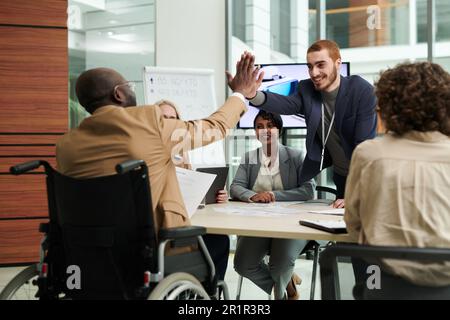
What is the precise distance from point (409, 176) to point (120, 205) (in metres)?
0.86

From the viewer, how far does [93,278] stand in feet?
5.82

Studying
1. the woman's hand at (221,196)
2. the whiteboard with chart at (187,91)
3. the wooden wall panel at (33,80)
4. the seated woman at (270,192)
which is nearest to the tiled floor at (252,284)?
the seated woman at (270,192)

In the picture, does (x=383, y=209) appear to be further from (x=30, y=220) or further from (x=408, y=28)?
(x=408, y=28)

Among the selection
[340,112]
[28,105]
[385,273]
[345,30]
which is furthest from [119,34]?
[385,273]

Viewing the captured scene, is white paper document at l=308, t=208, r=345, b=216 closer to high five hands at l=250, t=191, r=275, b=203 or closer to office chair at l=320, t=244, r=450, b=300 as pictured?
high five hands at l=250, t=191, r=275, b=203

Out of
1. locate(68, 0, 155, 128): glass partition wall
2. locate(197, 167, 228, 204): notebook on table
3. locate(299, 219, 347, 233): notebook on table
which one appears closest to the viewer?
locate(299, 219, 347, 233): notebook on table

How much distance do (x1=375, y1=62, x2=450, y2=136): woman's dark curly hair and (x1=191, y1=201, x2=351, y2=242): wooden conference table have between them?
0.47 m

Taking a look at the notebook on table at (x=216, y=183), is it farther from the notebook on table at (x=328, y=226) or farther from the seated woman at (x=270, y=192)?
the notebook on table at (x=328, y=226)

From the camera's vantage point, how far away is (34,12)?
4652 millimetres

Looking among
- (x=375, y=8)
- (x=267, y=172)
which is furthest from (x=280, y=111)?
(x=375, y=8)

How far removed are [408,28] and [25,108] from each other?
12.1 ft

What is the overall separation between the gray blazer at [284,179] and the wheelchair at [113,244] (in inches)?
48.5

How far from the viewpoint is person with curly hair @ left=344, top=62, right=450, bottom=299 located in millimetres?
1528

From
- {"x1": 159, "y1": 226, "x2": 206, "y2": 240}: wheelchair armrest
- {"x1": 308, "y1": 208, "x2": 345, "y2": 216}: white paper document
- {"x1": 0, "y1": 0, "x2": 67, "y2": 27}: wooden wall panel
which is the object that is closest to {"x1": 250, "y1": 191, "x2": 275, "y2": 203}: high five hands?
{"x1": 308, "y1": 208, "x2": 345, "y2": 216}: white paper document
